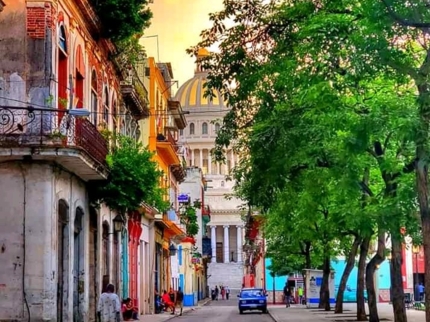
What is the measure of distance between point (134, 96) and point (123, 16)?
9.99 meters

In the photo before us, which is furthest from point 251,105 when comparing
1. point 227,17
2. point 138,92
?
point 138,92

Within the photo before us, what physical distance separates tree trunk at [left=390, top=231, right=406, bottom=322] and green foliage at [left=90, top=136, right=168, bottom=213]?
875cm

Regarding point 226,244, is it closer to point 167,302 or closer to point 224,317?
point 167,302

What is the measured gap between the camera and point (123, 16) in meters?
27.7

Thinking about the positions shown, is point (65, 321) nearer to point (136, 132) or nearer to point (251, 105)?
point (251, 105)

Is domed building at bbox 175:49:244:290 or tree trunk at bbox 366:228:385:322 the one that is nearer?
tree trunk at bbox 366:228:385:322

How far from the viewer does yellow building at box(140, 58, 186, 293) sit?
4869cm

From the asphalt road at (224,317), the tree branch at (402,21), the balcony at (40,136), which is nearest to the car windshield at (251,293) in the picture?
the asphalt road at (224,317)

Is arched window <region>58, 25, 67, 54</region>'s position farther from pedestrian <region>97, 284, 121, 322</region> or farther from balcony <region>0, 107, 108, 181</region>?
pedestrian <region>97, 284, 121, 322</region>

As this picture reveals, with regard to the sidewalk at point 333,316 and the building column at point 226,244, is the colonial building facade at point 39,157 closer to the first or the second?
the sidewalk at point 333,316

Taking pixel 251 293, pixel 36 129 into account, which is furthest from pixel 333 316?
pixel 36 129

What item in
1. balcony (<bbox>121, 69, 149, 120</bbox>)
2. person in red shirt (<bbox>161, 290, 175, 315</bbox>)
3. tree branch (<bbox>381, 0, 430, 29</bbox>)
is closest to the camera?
tree branch (<bbox>381, 0, 430, 29</bbox>)

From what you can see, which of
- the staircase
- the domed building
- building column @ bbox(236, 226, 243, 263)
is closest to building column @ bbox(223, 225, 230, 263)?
the domed building

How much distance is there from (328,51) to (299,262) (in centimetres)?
4440
